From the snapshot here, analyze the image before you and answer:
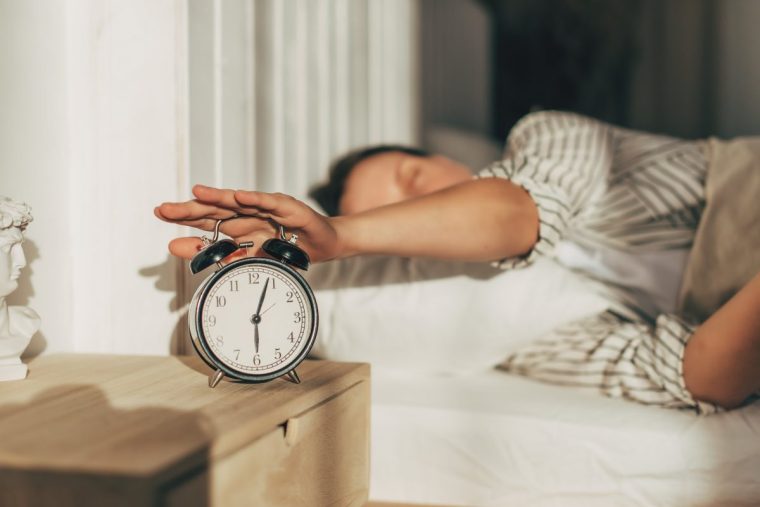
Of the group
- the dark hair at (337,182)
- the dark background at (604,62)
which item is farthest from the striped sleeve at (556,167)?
the dark background at (604,62)

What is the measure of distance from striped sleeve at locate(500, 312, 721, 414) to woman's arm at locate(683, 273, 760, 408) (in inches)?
0.8

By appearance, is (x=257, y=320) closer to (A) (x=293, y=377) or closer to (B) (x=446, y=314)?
(A) (x=293, y=377)

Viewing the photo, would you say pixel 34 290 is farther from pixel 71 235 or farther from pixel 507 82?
pixel 507 82

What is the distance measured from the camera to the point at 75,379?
2.59ft

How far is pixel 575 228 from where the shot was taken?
1.41 meters

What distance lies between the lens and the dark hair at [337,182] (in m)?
1.60

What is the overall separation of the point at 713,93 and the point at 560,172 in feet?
9.94

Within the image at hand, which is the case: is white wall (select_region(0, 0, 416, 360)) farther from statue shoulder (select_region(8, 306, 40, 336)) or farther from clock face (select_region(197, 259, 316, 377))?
clock face (select_region(197, 259, 316, 377))

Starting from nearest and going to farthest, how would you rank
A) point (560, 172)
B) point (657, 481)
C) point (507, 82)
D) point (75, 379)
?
point (75, 379), point (657, 481), point (560, 172), point (507, 82)

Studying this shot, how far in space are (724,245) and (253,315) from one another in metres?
0.90

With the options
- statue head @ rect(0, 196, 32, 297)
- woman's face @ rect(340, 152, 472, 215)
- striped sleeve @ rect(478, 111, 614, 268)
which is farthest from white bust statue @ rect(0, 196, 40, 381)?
woman's face @ rect(340, 152, 472, 215)

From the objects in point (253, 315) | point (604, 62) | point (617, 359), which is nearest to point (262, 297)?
point (253, 315)

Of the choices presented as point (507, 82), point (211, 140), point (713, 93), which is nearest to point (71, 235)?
point (211, 140)

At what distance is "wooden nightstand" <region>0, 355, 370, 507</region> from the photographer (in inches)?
19.3
